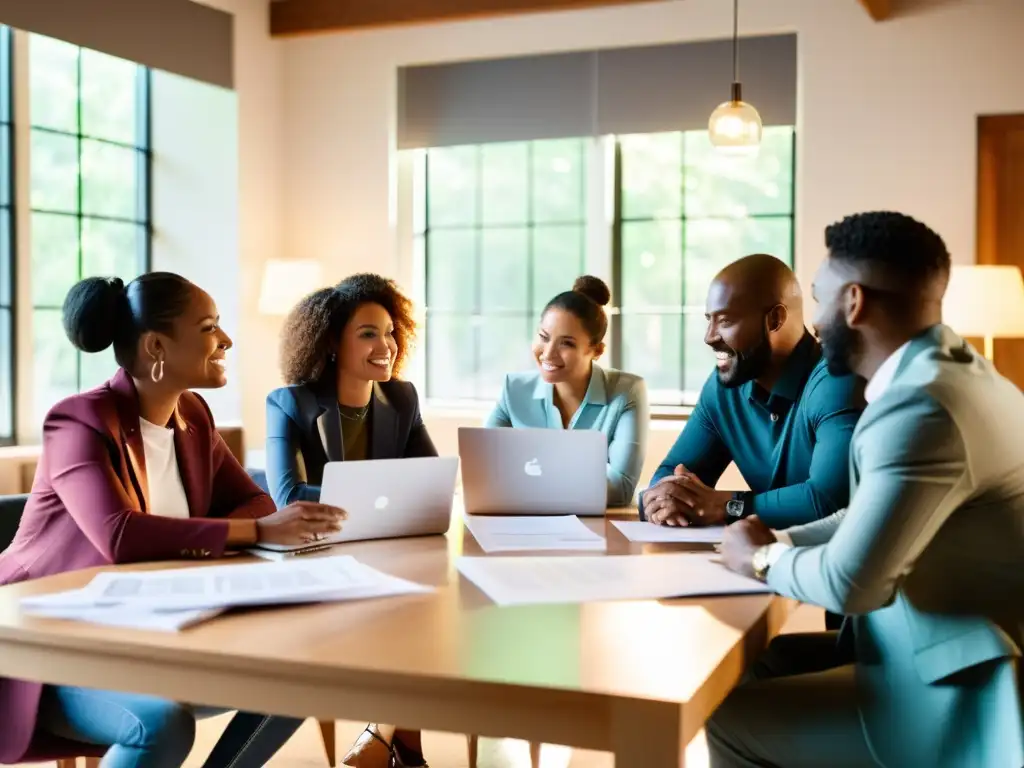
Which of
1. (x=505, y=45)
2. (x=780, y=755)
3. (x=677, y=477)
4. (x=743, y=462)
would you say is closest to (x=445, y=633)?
(x=780, y=755)

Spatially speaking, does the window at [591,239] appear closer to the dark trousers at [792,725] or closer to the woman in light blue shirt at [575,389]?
the woman in light blue shirt at [575,389]

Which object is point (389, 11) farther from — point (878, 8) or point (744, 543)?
point (744, 543)

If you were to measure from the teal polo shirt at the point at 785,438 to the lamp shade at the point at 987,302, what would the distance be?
218 cm

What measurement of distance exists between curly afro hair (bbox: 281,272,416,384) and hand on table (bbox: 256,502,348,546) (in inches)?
29.8

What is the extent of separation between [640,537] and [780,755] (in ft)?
1.96

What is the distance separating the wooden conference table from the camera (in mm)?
1228

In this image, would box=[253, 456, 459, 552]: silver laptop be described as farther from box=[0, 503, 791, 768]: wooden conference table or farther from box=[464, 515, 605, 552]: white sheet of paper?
box=[0, 503, 791, 768]: wooden conference table

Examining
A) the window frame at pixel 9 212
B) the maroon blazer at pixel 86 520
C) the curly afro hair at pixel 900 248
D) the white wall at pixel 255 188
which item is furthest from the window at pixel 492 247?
the curly afro hair at pixel 900 248

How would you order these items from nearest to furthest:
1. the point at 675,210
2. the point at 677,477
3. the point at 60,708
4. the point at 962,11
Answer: the point at 60,708
the point at 677,477
the point at 962,11
the point at 675,210

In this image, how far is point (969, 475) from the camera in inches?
58.4

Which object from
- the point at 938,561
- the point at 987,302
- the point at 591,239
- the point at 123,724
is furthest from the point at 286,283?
the point at 938,561

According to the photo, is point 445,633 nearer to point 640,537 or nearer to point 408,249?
point 640,537

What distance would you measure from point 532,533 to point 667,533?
261mm

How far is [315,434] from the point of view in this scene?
2.65 m
